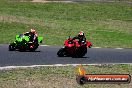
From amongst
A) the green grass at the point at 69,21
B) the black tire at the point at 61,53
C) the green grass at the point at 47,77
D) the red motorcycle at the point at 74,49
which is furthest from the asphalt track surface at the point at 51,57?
the green grass at the point at 69,21

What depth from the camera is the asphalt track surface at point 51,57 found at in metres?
22.7

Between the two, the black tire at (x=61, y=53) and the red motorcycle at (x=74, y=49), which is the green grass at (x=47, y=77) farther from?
the black tire at (x=61, y=53)

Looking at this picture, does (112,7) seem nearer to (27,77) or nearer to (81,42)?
(81,42)

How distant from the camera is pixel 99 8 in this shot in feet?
203

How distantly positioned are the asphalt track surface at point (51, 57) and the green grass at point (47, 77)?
2.27 m

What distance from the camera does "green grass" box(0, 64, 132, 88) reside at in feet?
54.6

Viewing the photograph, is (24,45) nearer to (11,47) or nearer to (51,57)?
(11,47)

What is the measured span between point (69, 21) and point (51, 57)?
1035 inches

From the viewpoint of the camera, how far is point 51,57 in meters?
24.9

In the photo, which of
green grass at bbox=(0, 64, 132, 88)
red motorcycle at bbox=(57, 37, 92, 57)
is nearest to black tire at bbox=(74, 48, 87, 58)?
red motorcycle at bbox=(57, 37, 92, 57)

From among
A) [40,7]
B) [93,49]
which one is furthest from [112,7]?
[93,49]

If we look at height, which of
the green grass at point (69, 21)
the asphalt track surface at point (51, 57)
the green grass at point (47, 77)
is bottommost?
the green grass at point (69, 21)

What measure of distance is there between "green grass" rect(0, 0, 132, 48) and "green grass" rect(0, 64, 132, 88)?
43.0 ft

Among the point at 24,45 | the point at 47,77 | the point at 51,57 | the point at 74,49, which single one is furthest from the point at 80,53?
the point at 47,77
